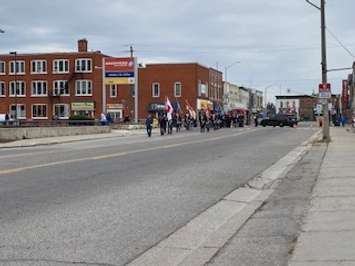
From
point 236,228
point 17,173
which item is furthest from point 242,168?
point 236,228

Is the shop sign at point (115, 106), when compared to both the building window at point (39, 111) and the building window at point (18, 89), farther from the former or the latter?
the building window at point (18, 89)

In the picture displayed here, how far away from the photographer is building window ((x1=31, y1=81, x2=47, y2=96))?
97438 mm

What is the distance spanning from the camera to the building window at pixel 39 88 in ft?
320

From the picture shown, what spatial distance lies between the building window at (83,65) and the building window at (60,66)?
1534 millimetres

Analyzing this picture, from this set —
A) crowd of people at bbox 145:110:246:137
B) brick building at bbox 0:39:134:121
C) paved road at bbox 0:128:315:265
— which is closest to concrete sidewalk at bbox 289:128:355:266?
paved road at bbox 0:128:315:265

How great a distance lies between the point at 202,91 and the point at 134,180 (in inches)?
3376

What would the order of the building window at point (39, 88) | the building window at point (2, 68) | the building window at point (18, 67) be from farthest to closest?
1. the building window at point (2, 68)
2. the building window at point (18, 67)
3. the building window at point (39, 88)

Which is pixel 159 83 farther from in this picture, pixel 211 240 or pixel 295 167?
pixel 211 240

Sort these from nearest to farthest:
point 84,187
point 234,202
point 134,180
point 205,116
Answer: point 234,202, point 84,187, point 134,180, point 205,116

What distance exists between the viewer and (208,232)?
31.2 ft

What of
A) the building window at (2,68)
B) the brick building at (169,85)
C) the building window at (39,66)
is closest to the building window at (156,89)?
the brick building at (169,85)

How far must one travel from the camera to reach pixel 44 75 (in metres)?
97.9

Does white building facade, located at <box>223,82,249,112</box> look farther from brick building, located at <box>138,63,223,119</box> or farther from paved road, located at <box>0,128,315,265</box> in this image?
paved road, located at <box>0,128,315,265</box>

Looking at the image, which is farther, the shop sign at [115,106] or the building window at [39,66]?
the building window at [39,66]
